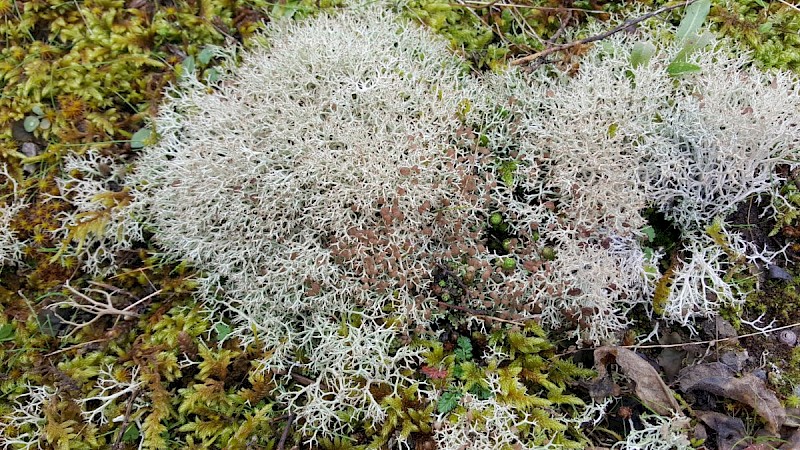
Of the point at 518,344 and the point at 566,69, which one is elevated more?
the point at 566,69

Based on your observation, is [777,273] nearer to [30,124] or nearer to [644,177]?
[644,177]

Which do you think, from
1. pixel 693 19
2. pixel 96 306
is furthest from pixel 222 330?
pixel 693 19

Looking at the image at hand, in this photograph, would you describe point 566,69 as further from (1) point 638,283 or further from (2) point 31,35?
(2) point 31,35

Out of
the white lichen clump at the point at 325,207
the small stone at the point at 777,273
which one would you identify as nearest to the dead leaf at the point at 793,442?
the small stone at the point at 777,273

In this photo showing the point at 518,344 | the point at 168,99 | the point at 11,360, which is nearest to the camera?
the point at 518,344

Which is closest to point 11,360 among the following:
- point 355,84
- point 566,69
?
point 355,84

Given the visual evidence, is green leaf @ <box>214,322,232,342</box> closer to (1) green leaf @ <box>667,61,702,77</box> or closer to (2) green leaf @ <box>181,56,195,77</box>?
(2) green leaf @ <box>181,56,195,77</box>
